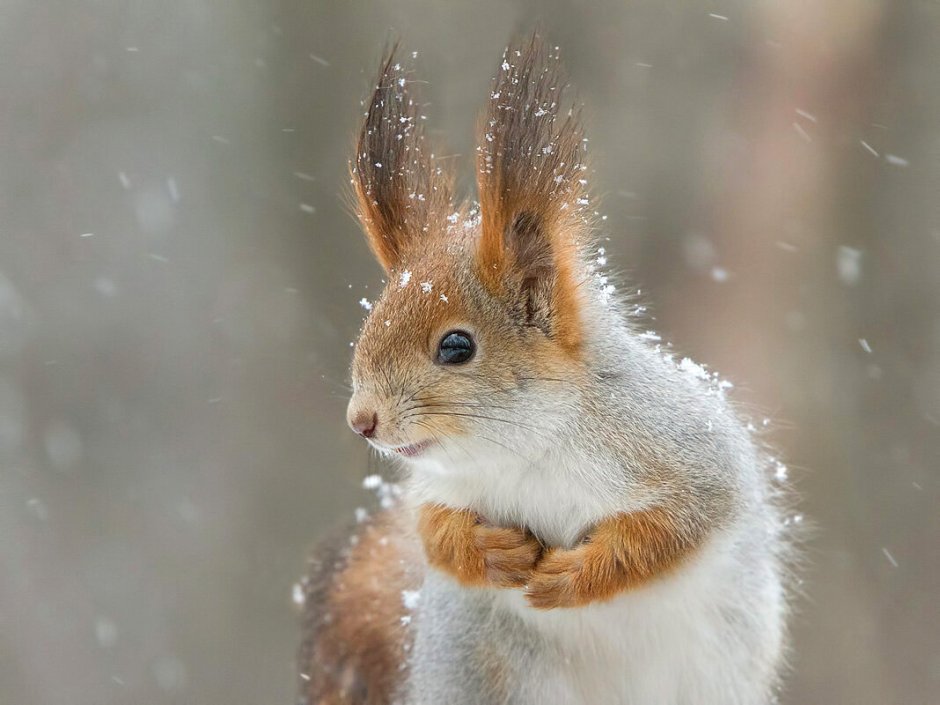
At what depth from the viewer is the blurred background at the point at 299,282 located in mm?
3498

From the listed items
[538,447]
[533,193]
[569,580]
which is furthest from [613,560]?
[533,193]

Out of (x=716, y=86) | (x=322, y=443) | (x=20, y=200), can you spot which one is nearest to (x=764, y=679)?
(x=716, y=86)

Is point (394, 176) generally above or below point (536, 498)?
above

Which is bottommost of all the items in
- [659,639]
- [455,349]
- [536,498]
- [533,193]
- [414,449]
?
[659,639]

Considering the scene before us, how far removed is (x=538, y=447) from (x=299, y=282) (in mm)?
2836

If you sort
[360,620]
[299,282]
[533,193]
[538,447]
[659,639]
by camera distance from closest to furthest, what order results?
[533,193] → [538,447] → [659,639] → [360,620] → [299,282]

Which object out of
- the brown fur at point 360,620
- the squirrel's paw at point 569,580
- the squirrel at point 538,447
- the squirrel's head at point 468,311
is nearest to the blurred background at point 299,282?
the brown fur at point 360,620

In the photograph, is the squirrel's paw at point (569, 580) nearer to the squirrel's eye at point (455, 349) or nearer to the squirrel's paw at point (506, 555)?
the squirrel's paw at point (506, 555)

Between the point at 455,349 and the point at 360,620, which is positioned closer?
the point at 455,349

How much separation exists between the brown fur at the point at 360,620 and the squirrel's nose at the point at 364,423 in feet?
1.70

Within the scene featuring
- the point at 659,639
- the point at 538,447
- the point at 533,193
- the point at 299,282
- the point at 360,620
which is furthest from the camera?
the point at 299,282

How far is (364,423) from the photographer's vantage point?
1.47m

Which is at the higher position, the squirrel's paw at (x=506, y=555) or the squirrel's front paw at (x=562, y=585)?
the squirrel's paw at (x=506, y=555)

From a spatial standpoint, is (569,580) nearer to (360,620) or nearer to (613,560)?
(613,560)
